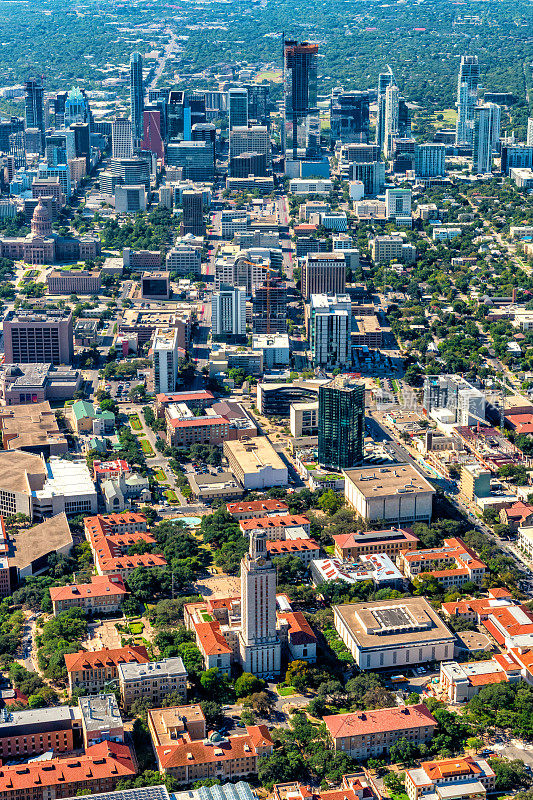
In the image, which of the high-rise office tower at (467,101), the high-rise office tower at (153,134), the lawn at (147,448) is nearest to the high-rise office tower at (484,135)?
the high-rise office tower at (467,101)

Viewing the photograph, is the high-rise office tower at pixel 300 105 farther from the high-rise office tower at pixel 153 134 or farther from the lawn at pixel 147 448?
the lawn at pixel 147 448

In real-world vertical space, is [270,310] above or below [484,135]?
below

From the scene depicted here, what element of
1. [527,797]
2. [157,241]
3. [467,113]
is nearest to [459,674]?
[527,797]

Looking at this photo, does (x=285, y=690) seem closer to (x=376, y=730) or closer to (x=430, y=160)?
(x=376, y=730)

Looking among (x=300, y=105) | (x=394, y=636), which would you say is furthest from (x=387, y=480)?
(x=300, y=105)

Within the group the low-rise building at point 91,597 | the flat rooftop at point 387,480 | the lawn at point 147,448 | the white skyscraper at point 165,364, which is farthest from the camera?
the white skyscraper at point 165,364

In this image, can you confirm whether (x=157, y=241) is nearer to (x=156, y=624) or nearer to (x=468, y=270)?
(x=468, y=270)
